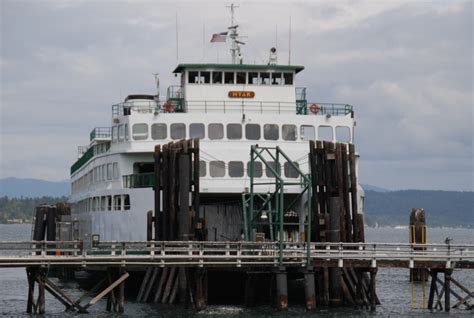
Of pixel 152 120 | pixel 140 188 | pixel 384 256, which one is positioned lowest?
pixel 384 256

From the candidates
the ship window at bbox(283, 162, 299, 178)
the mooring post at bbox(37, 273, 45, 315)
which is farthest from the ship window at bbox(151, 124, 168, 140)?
the mooring post at bbox(37, 273, 45, 315)

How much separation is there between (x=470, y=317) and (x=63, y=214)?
88.6ft

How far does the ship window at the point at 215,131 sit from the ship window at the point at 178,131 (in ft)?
3.78

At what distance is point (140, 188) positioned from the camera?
4669 cm

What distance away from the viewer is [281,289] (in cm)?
3847

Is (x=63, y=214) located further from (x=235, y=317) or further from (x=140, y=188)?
(x=235, y=317)

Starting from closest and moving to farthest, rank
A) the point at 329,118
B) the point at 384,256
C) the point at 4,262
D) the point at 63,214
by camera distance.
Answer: the point at 4,262
the point at 384,256
the point at 329,118
the point at 63,214

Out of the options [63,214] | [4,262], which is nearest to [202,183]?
[4,262]

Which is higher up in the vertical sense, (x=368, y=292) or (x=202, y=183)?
(x=202, y=183)

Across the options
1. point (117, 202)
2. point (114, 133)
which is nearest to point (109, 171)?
point (114, 133)

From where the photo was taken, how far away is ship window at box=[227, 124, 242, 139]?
1836 inches

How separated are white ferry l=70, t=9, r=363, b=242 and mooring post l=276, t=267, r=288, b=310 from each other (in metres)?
7.21

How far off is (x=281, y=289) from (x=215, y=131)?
1061 centimetres

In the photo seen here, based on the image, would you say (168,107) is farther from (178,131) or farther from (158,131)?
(178,131)
